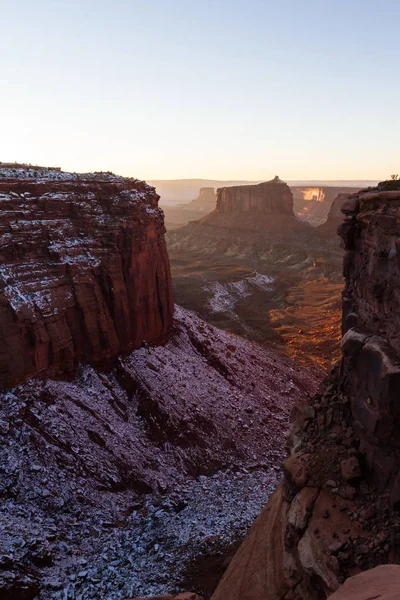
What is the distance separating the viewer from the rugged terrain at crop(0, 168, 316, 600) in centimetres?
1630

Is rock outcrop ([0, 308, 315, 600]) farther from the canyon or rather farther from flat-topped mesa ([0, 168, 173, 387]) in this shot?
flat-topped mesa ([0, 168, 173, 387])

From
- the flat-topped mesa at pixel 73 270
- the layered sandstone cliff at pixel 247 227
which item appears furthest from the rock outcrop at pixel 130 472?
the layered sandstone cliff at pixel 247 227

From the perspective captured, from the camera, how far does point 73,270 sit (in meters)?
23.6

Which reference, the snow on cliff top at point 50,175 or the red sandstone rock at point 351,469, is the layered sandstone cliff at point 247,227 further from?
the red sandstone rock at point 351,469

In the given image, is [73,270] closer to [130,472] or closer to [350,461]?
[130,472]

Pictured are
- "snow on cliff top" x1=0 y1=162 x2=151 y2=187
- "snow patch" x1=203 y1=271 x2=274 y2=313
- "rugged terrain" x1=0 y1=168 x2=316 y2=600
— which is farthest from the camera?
"snow patch" x1=203 y1=271 x2=274 y2=313

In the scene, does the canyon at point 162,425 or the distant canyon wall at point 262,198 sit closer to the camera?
the canyon at point 162,425

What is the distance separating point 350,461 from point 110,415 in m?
15.3

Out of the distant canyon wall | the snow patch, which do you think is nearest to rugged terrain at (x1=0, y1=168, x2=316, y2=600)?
the snow patch

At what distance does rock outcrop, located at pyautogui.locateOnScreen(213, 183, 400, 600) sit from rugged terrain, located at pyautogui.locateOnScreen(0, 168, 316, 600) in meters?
5.28

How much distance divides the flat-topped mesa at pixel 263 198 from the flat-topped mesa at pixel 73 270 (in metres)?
89.2

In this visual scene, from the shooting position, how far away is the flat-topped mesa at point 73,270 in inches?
828

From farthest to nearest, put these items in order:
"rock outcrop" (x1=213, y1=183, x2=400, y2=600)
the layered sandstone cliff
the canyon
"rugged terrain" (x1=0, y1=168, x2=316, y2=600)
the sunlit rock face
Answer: the layered sandstone cliff
"rugged terrain" (x1=0, y1=168, x2=316, y2=600)
the canyon
the sunlit rock face
"rock outcrop" (x1=213, y1=183, x2=400, y2=600)

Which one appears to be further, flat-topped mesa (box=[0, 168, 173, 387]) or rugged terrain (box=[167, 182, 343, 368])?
rugged terrain (box=[167, 182, 343, 368])
